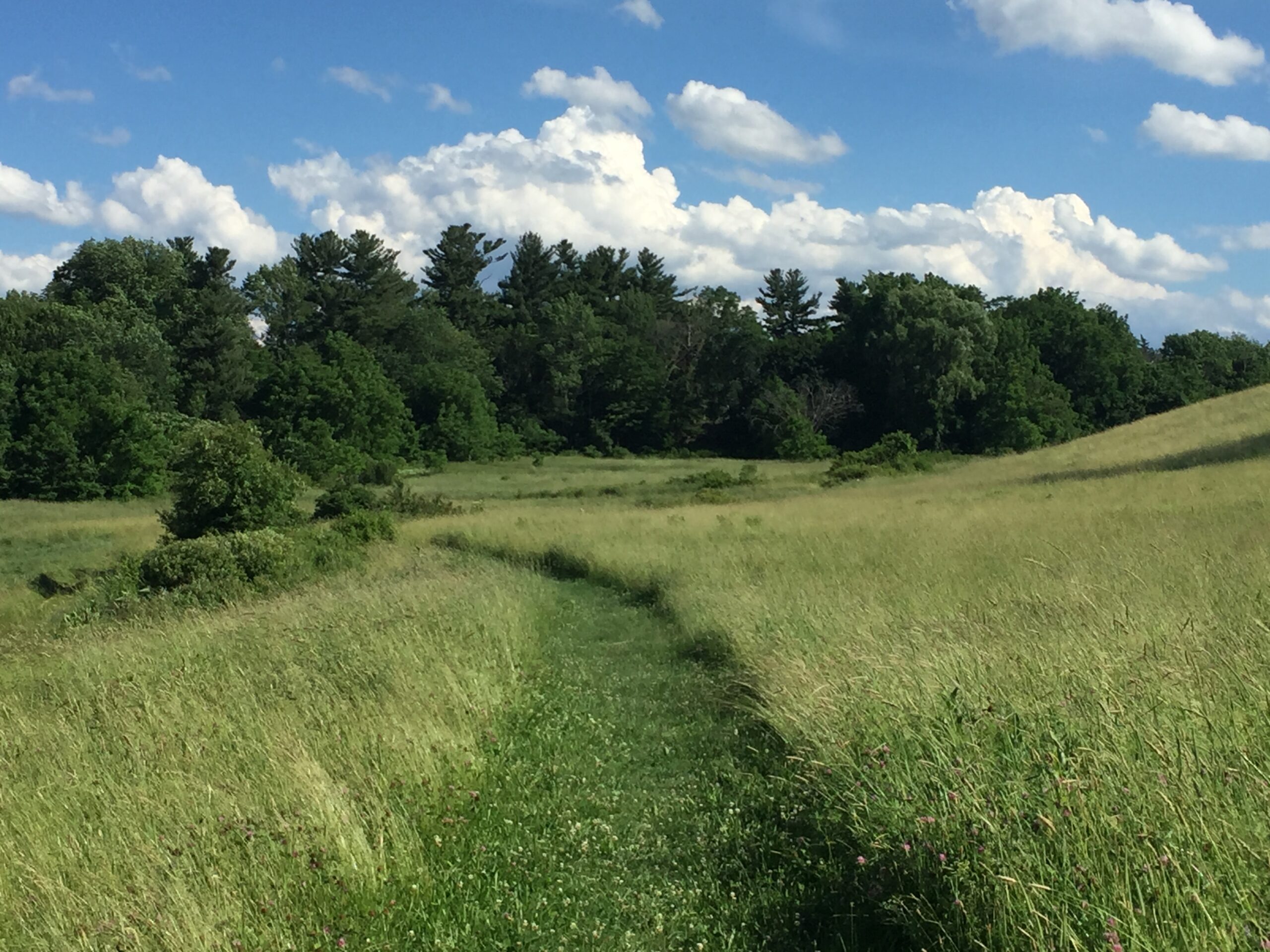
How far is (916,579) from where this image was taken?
11.5 m

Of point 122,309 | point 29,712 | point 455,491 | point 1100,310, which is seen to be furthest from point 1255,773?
point 1100,310

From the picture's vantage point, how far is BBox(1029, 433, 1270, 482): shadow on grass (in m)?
30.1

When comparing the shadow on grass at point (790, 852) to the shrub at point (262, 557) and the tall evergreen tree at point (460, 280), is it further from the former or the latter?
the tall evergreen tree at point (460, 280)

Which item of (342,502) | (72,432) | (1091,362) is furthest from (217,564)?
(1091,362)

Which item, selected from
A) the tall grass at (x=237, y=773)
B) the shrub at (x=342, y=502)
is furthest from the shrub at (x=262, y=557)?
the shrub at (x=342, y=502)

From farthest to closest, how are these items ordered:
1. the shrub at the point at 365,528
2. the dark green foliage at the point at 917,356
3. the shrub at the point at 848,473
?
the dark green foliage at the point at 917,356 < the shrub at the point at 848,473 < the shrub at the point at 365,528

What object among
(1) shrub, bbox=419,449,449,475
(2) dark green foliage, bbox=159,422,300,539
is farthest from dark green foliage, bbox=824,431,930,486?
(1) shrub, bbox=419,449,449,475

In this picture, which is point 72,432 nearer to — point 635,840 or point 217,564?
point 217,564

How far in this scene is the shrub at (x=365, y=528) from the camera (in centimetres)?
2534

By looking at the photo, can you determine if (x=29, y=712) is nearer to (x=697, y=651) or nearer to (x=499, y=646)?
(x=499, y=646)

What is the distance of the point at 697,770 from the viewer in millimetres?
7258

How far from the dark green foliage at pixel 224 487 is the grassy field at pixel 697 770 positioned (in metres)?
13.1

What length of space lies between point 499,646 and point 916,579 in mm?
4787

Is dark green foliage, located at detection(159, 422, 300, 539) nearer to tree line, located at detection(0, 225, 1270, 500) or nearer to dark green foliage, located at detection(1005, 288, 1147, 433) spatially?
tree line, located at detection(0, 225, 1270, 500)
